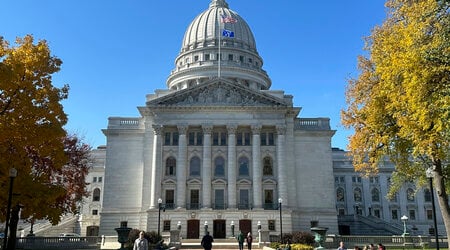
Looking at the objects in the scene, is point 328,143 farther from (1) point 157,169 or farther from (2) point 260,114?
(1) point 157,169

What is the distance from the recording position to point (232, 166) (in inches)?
2368

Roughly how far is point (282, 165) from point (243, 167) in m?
5.47

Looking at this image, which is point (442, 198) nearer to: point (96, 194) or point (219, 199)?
point (219, 199)

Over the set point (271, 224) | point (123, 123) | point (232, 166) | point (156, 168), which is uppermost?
point (123, 123)

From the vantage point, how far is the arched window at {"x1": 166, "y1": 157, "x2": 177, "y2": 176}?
6131cm

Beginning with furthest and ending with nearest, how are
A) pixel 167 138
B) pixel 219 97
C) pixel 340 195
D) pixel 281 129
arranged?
pixel 340 195
pixel 219 97
pixel 167 138
pixel 281 129

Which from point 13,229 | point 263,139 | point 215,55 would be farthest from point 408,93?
point 215,55

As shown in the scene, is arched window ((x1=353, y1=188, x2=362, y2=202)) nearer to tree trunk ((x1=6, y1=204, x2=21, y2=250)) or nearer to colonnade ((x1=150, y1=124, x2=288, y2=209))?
colonnade ((x1=150, y1=124, x2=288, y2=209))

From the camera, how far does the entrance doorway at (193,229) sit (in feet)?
188

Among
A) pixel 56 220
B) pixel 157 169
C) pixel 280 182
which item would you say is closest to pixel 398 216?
pixel 280 182

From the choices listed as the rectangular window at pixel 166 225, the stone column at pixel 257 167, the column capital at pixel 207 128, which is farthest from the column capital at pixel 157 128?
the stone column at pixel 257 167

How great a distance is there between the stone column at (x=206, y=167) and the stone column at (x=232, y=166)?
273cm

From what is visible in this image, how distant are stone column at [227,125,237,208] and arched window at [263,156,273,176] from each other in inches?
180

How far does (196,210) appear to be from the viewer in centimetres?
5800
